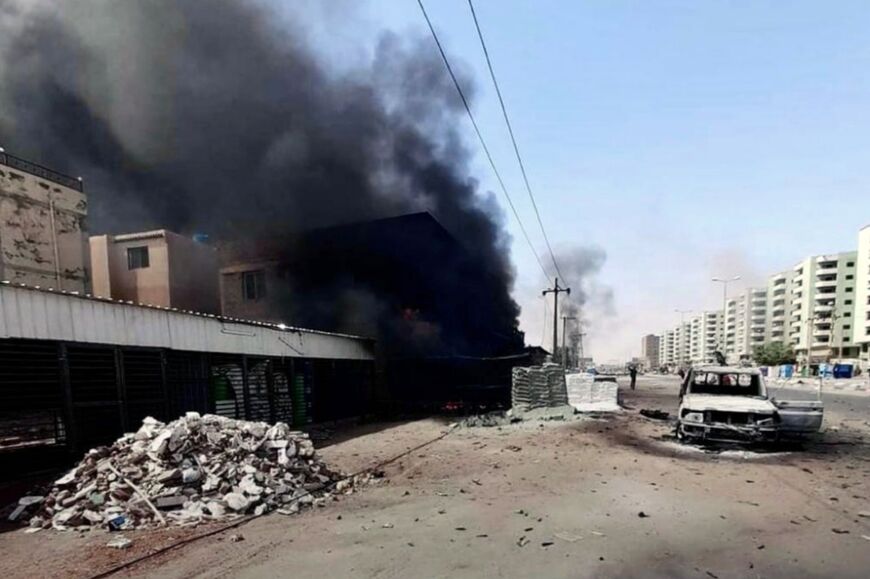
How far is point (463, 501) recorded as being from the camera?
654cm

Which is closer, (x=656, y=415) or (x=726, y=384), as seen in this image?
(x=726, y=384)

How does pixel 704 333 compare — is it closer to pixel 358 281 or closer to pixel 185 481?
pixel 358 281

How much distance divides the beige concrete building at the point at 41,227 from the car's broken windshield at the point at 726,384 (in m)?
28.0

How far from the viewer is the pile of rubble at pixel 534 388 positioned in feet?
53.7

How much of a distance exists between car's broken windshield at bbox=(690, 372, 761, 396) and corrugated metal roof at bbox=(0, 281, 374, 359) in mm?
11350

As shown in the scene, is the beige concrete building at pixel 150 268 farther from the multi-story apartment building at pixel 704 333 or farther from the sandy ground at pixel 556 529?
the multi-story apartment building at pixel 704 333

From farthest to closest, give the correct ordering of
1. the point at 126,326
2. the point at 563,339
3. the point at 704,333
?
the point at 704,333
the point at 563,339
the point at 126,326

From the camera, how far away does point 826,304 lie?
85.6 m

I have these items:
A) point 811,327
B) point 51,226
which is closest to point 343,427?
point 51,226

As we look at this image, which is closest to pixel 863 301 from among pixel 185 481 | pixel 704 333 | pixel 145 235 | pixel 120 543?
pixel 704 333

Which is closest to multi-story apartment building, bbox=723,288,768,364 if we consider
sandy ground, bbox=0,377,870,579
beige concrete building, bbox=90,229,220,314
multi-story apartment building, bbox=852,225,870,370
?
multi-story apartment building, bbox=852,225,870,370

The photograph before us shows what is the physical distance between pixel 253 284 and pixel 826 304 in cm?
10313

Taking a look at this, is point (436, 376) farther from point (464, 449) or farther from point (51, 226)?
point (51, 226)

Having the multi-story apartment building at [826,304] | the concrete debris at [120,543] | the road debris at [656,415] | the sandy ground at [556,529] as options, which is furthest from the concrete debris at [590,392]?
the multi-story apartment building at [826,304]
